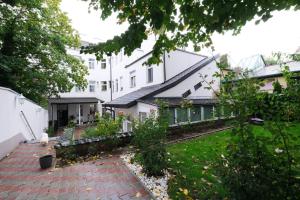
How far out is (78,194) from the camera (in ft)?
17.7

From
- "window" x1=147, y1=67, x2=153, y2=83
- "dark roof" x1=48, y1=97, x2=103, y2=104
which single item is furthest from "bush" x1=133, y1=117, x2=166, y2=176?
"dark roof" x1=48, y1=97, x2=103, y2=104

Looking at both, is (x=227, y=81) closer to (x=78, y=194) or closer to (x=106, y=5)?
(x=106, y=5)

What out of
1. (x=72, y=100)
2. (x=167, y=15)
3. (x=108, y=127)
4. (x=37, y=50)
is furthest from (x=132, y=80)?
(x=167, y=15)

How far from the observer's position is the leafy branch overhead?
3153 mm

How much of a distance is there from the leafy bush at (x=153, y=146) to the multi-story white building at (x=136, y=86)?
2048mm

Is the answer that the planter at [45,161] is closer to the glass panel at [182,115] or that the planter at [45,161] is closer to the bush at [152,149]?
the bush at [152,149]

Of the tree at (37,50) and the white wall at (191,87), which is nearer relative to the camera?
the white wall at (191,87)

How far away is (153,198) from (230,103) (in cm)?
295

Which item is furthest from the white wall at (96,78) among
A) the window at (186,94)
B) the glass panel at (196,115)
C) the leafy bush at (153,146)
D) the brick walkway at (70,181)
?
the leafy bush at (153,146)

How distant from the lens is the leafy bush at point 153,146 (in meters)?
5.99

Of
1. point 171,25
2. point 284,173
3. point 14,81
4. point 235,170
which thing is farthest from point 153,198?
point 14,81

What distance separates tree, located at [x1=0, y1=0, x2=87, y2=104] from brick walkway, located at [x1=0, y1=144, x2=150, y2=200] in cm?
956

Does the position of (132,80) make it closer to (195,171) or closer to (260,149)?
(195,171)

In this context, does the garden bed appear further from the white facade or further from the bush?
the white facade
